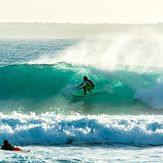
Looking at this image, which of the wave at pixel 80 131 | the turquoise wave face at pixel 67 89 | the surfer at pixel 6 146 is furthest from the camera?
the turquoise wave face at pixel 67 89

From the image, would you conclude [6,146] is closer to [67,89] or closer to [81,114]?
[81,114]

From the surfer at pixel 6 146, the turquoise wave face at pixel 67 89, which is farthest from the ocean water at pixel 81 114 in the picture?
the surfer at pixel 6 146

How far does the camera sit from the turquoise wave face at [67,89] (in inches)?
958

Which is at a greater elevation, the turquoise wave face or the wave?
the turquoise wave face

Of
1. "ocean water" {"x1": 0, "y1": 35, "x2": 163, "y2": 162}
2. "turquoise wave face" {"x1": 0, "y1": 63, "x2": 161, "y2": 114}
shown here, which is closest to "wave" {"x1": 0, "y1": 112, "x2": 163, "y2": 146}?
"ocean water" {"x1": 0, "y1": 35, "x2": 163, "y2": 162}

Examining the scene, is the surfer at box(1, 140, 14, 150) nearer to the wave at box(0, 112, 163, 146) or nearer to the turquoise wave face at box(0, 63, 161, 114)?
the wave at box(0, 112, 163, 146)

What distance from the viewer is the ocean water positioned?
17.1 m

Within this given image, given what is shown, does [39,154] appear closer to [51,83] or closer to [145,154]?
[145,154]

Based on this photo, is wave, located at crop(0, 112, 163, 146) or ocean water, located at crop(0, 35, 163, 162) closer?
ocean water, located at crop(0, 35, 163, 162)

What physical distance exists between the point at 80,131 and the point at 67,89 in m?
8.24

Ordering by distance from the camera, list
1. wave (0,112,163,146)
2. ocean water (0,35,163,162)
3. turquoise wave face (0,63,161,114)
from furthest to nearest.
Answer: turquoise wave face (0,63,161,114)
wave (0,112,163,146)
ocean water (0,35,163,162)

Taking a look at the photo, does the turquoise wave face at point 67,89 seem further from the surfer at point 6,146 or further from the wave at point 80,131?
the surfer at point 6,146

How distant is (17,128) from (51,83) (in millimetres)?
9293

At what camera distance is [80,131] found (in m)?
19.0
